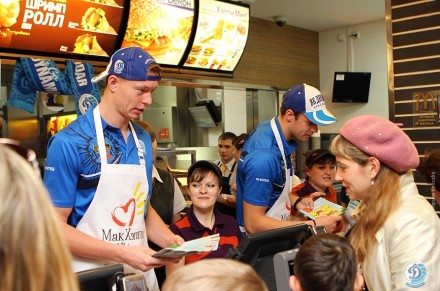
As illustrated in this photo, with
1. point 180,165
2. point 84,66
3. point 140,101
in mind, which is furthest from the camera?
point 180,165

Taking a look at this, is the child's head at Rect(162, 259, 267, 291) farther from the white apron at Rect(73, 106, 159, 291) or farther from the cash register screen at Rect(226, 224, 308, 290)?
the white apron at Rect(73, 106, 159, 291)

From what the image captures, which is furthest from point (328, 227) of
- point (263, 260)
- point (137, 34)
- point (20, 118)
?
point (20, 118)

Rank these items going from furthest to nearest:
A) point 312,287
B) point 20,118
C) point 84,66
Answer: point 20,118
point 84,66
point 312,287

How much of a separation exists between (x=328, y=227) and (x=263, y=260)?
1041 millimetres

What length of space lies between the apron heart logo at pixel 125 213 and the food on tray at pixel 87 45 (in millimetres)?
2369

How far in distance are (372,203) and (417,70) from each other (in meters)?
2.61

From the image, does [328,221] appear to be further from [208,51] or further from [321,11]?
[321,11]

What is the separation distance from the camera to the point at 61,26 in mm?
4059

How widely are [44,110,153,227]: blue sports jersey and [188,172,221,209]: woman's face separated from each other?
79 cm

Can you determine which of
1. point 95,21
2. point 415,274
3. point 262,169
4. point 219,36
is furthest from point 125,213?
point 219,36

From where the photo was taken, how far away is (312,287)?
4.72 ft

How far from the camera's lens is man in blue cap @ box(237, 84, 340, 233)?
8.86ft

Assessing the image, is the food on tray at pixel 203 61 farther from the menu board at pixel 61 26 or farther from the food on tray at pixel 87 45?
the food on tray at pixel 87 45

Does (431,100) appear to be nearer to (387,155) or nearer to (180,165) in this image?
(387,155)
